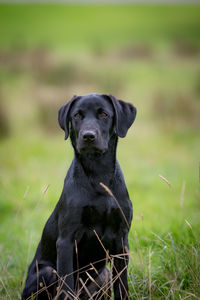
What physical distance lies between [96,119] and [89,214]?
905 mm

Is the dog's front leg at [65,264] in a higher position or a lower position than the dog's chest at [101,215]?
lower

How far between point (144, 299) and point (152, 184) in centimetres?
538

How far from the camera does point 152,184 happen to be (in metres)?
8.75


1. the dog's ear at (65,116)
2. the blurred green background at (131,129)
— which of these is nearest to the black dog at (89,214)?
the dog's ear at (65,116)

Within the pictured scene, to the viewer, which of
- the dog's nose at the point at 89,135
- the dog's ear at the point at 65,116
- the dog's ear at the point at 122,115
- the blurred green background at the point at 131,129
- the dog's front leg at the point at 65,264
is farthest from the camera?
the blurred green background at the point at 131,129

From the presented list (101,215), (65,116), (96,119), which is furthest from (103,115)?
(101,215)

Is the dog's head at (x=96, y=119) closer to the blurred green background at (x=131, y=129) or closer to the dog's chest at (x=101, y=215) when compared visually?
the dog's chest at (x=101, y=215)

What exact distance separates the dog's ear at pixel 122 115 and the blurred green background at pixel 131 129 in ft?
2.72

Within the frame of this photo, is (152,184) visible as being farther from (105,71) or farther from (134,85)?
(105,71)

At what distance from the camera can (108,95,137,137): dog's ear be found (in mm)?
3596

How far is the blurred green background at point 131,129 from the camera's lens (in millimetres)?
3939

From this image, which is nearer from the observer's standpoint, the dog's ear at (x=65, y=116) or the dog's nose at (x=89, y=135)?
the dog's nose at (x=89, y=135)

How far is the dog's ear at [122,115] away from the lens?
360 cm

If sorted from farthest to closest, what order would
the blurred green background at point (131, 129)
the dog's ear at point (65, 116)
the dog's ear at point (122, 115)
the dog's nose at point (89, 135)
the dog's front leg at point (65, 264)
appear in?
the blurred green background at point (131, 129) → the dog's ear at point (65, 116) → the dog's ear at point (122, 115) → the dog's nose at point (89, 135) → the dog's front leg at point (65, 264)
